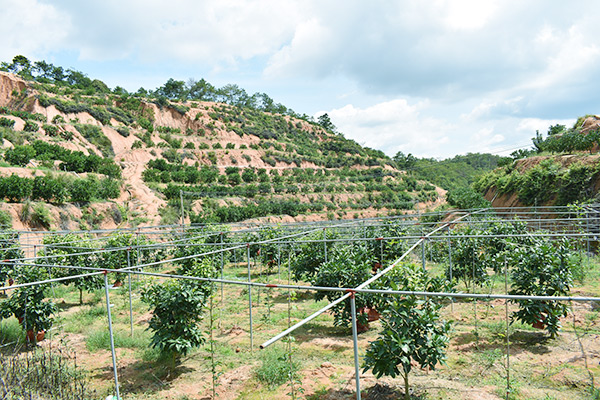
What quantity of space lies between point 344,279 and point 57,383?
6.46 m

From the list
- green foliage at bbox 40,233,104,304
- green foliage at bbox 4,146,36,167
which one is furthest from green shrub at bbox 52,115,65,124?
green foliage at bbox 40,233,104,304

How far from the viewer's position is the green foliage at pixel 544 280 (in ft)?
25.7

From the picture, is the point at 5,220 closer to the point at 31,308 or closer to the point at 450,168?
the point at 31,308

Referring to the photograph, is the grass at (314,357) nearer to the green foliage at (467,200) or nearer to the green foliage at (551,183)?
the green foliage at (551,183)

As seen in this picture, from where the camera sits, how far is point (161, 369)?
8.16 m

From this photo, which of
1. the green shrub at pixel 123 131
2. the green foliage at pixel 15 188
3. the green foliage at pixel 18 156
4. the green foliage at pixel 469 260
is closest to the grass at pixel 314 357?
the green foliage at pixel 469 260

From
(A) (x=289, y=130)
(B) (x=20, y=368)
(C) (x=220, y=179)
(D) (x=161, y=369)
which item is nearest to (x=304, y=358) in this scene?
(D) (x=161, y=369)

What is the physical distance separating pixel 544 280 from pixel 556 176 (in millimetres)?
24717

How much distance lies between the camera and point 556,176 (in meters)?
28.0

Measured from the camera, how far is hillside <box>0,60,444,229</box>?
107 feet

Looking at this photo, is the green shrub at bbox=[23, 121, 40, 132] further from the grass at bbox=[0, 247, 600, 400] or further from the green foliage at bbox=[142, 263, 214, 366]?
the green foliage at bbox=[142, 263, 214, 366]

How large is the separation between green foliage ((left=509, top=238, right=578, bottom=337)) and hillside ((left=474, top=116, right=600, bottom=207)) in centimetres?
1858

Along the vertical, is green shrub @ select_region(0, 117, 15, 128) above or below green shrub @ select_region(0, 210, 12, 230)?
above

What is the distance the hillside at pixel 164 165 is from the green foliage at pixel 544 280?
26.1 meters
